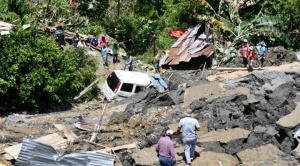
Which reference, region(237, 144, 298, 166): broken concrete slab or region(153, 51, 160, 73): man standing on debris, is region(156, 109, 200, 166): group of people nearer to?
region(237, 144, 298, 166): broken concrete slab

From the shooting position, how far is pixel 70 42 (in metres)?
26.2

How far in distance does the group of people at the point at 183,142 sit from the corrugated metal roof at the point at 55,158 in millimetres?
2097

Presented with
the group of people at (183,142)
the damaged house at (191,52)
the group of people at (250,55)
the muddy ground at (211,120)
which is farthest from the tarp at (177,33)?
the group of people at (183,142)

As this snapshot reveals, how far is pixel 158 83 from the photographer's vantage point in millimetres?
20609

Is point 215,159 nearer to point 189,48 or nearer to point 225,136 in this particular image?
point 225,136

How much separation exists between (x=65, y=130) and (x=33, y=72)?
395 cm

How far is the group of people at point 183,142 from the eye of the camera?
39.7 ft

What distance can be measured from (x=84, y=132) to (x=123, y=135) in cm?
136

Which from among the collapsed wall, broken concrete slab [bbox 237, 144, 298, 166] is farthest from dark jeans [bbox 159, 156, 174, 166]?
broken concrete slab [bbox 237, 144, 298, 166]

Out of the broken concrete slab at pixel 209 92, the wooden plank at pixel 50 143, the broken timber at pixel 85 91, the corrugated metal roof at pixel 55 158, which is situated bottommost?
the broken timber at pixel 85 91

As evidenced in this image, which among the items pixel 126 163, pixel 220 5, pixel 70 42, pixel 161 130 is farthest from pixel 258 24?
pixel 126 163

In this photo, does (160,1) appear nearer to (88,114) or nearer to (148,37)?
(148,37)

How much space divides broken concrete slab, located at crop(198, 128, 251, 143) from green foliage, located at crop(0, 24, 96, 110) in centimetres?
739

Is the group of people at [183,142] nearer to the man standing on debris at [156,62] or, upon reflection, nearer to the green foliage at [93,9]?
the man standing on debris at [156,62]
